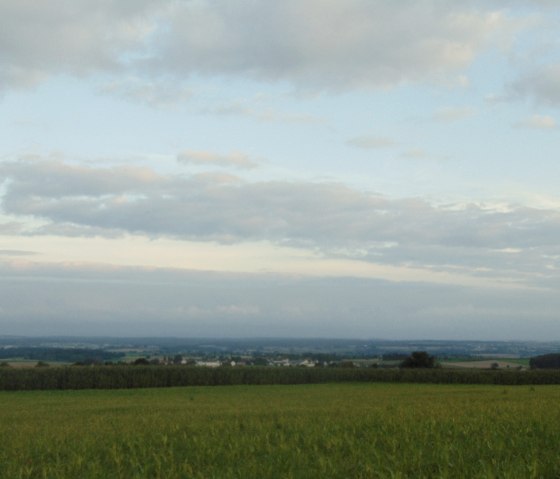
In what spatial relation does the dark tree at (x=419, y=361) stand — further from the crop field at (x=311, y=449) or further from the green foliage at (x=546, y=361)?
the crop field at (x=311, y=449)

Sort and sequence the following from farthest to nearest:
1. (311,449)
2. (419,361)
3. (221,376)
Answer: (419,361)
(221,376)
(311,449)

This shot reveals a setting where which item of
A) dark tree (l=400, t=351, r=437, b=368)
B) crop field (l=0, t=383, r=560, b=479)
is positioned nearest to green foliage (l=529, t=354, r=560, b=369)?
dark tree (l=400, t=351, r=437, b=368)

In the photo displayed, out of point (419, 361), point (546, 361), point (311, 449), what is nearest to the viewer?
point (311, 449)

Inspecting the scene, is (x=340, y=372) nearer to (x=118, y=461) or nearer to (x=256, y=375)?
(x=256, y=375)

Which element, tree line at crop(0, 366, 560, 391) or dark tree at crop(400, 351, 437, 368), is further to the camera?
dark tree at crop(400, 351, 437, 368)

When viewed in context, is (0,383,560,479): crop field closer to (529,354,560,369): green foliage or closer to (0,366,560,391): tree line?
(0,366,560,391): tree line

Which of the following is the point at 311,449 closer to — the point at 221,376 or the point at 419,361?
the point at 221,376

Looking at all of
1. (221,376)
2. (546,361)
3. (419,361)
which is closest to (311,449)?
(221,376)

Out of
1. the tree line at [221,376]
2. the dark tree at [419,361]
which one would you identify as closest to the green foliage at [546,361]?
the dark tree at [419,361]

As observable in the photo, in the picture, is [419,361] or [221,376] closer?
[221,376]

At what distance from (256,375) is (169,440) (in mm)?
59362

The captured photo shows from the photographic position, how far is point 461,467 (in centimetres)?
1091

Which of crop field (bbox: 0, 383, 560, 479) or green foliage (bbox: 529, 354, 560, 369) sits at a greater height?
crop field (bbox: 0, 383, 560, 479)

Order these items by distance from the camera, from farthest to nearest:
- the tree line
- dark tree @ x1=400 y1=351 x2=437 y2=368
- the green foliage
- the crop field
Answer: the green foliage
dark tree @ x1=400 y1=351 x2=437 y2=368
the tree line
the crop field
